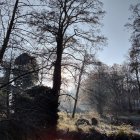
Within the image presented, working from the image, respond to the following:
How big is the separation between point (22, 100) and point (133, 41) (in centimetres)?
1876

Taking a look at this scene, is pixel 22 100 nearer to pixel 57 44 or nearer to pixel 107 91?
pixel 57 44

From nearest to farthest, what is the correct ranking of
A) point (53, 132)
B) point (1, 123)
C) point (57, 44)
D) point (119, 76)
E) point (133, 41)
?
point (1, 123) < point (53, 132) < point (57, 44) < point (133, 41) < point (119, 76)

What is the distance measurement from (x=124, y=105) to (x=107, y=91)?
4394 mm

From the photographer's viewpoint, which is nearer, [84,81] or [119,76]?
[84,81]

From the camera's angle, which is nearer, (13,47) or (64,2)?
(13,47)

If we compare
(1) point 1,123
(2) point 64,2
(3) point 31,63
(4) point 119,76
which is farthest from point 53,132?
(4) point 119,76

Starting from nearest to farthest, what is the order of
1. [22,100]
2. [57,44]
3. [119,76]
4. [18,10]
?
1. [22,100]
2. [18,10]
3. [57,44]
4. [119,76]

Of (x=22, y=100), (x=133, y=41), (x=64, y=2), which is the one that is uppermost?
A: (x=64, y=2)

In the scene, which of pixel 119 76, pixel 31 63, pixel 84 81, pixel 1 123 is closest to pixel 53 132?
pixel 84 81

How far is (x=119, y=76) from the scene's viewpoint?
5762 centimetres

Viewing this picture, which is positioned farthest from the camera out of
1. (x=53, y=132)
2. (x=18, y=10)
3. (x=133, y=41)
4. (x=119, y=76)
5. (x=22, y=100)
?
(x=119, y=76)

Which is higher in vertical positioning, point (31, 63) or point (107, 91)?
point (107, 91)

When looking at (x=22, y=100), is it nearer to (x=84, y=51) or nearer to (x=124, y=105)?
(x=84, y=51)

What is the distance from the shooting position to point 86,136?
17672 mm
